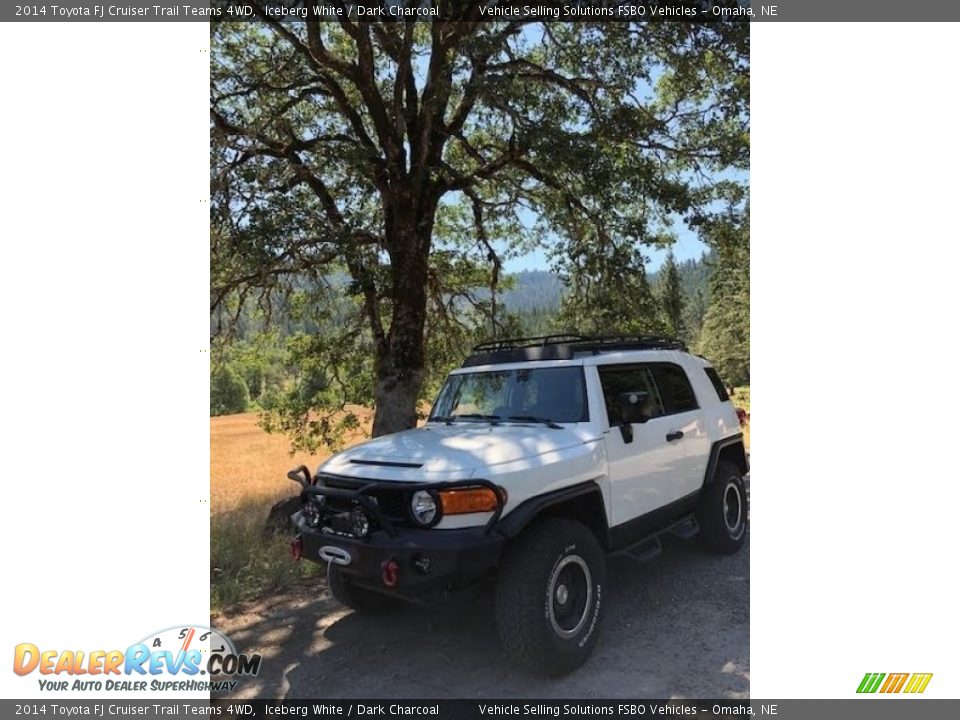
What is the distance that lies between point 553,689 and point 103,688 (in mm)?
2562

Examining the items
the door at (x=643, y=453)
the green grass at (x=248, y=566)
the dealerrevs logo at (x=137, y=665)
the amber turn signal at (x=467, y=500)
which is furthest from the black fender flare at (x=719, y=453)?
the dealerrevs logo at (x=137, y=665)

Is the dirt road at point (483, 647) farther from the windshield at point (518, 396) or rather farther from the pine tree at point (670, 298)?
the pine tree at point (670, 298)

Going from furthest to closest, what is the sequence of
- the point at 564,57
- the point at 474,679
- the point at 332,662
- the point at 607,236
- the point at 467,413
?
the point at 607,236 < the point at 564,57 < the point at 467,413 < the point at 332,662 < the point at 474,679

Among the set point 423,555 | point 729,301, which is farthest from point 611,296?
point 729,301

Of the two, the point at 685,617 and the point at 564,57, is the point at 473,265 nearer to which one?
the point at 564,57

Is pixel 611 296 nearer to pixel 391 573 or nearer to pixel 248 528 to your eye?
pixel 248 528

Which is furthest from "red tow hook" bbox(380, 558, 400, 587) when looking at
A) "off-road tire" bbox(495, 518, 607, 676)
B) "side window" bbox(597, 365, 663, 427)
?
"side window" bbox(597, 365, 663, 427)

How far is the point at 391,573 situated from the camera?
3.13 metres

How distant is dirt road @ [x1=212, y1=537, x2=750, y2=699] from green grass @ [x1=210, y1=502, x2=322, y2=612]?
9.9 inches

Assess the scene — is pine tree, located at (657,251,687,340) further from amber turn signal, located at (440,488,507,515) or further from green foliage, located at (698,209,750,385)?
amber turn signal, located at (440,488,507,515)

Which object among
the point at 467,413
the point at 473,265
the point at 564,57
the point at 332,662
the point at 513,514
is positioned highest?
the point at 564,57

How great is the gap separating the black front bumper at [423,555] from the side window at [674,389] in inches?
97.9

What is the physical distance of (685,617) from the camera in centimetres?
420

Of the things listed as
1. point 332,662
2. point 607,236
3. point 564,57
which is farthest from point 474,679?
point 564,57
